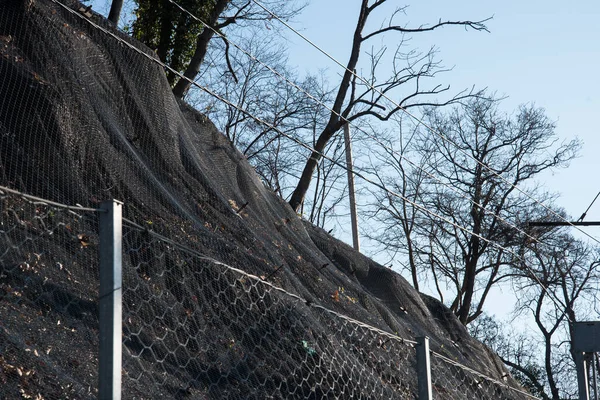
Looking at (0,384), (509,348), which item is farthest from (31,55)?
(509,348)

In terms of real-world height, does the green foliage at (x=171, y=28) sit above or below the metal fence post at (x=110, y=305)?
above

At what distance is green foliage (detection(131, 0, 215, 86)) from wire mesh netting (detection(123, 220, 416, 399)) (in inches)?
360

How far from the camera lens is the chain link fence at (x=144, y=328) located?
468 centimetres

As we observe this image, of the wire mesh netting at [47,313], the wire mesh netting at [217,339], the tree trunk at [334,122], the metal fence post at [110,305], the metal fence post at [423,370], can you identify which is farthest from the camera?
the tree trunk at [334,122]

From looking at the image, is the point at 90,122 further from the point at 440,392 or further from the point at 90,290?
the point at 440,392

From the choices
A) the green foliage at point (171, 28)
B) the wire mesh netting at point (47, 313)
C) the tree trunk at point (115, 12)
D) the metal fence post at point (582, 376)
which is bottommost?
the wire mesh netting at point (47, 313)

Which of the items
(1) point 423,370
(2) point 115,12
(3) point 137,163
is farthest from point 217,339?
(2) point 115,12

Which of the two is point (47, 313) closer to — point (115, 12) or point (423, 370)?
point (423, 370)

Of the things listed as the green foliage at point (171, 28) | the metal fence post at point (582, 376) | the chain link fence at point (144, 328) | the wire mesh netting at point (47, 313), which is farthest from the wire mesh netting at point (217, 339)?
the green foliage at point (171, 28)

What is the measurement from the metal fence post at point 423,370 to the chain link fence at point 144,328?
10cm

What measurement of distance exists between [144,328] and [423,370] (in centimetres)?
218

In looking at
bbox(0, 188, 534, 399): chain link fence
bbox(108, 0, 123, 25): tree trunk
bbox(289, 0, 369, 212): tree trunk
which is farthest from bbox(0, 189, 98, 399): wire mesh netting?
bbox(289, 0, 369, 212): tree trunk

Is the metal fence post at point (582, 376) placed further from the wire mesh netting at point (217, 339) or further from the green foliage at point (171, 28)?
the green foliage at point (171, 28)

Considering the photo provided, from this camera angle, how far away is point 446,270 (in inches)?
990
